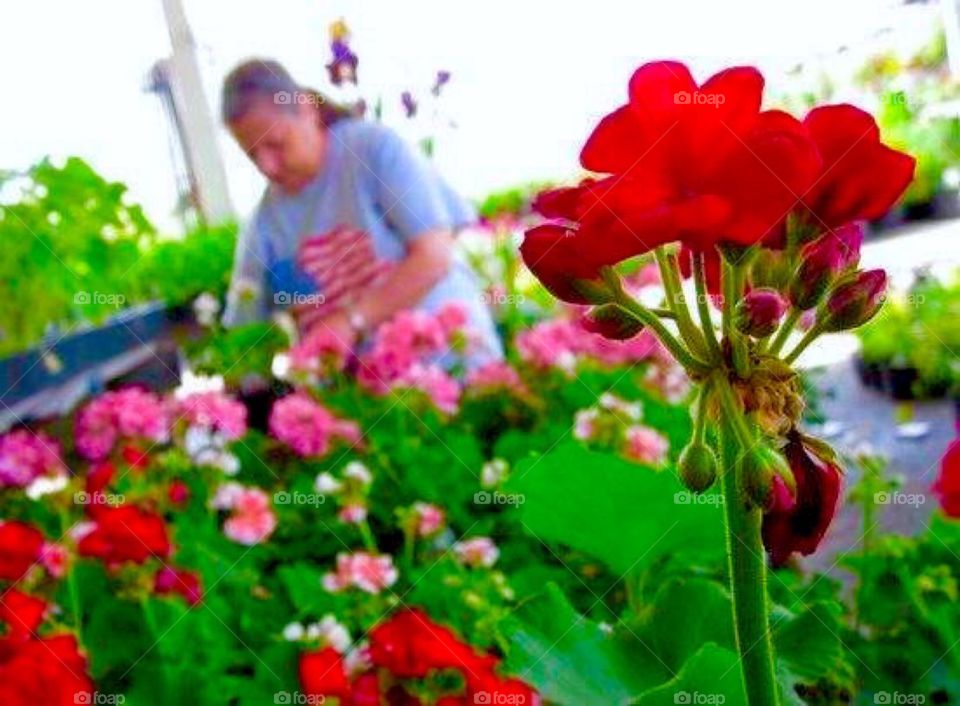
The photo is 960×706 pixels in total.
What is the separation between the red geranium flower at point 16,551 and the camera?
2.96 ft

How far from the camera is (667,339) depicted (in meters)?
0.34

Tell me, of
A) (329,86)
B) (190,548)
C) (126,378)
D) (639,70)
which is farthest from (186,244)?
(639,70)

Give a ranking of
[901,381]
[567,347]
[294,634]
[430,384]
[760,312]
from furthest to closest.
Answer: [901,381]
[567,347]
[430,384]
[294,634]
[760,312]

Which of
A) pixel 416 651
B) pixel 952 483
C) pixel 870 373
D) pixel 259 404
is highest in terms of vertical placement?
pixel 952 483

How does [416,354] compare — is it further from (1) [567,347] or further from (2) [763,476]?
(2) [763,476]

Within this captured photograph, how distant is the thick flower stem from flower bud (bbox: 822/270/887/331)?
54 millimetres

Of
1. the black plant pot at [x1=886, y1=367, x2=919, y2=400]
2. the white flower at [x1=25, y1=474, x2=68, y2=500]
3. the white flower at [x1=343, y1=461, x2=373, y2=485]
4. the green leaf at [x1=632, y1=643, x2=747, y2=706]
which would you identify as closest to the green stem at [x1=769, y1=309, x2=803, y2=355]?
the green leaf at [x1=632, y1=643, x2=747, y2=706]

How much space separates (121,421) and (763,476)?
121cm

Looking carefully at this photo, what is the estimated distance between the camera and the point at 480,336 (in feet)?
5.76

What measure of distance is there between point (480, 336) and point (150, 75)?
1.07 m

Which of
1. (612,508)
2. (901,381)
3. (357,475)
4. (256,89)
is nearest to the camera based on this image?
(612,508)

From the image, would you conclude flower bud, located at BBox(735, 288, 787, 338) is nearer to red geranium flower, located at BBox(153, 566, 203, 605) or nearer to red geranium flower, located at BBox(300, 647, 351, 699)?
red geranium flower, located at BBox(300, 647, 351, 699)

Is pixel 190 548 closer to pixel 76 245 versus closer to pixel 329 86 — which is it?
pixel 76 245

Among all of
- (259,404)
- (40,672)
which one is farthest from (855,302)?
(259,404)
